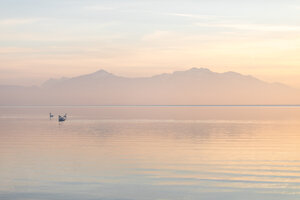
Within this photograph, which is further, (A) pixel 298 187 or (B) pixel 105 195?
(A) pixel 298 187

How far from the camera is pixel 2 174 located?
94.2 ft

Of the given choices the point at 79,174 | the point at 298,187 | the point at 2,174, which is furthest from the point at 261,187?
the point at 2,174

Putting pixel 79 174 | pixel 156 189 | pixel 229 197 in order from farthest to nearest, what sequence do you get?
1. pixel 79 174
2. pixel 156 189
3. pixel 229 197

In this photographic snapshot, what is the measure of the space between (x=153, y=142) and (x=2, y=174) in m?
24.9

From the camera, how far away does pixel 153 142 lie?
51406 millimetres

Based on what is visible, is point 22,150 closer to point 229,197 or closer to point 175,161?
point 175,161

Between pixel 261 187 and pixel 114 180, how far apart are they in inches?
348

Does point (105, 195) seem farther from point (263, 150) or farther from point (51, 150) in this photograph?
point (263, 150)

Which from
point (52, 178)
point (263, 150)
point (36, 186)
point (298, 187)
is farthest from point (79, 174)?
point (263, 150)

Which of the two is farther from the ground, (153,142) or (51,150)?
(153,142)

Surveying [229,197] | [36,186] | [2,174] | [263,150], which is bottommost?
[229,197]

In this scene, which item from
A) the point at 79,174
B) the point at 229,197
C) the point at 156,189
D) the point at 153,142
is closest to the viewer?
the point at 229,197

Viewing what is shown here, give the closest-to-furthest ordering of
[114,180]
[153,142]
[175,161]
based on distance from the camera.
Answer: [114,180], [175,161], [153,142]

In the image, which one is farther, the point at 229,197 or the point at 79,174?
the point at 79,174
